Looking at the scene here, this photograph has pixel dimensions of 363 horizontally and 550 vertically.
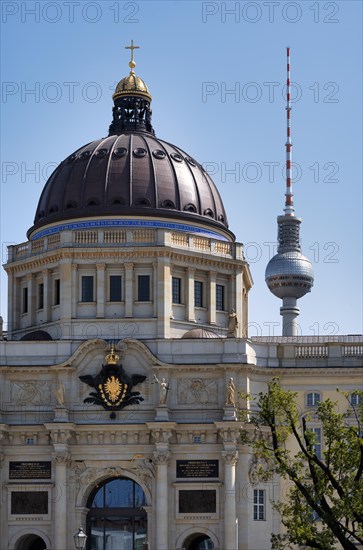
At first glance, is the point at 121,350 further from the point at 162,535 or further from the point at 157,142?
the point at 157,142

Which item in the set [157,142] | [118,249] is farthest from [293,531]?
[157,142]

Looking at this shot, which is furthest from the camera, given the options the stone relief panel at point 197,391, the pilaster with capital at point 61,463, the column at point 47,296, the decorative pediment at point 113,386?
the column at point 47,296

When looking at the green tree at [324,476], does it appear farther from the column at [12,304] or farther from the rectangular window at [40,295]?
the column at [12,304]

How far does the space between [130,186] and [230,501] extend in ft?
79.9

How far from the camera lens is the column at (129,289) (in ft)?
322

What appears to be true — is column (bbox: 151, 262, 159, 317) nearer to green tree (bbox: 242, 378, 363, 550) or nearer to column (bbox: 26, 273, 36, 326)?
column (bbox: 26, 273, 36, 326)

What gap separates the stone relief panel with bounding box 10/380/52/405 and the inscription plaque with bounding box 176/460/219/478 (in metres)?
9.38

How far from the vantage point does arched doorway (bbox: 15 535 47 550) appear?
94188 mm

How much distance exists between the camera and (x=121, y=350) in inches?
3728

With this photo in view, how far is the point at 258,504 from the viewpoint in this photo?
93.7m

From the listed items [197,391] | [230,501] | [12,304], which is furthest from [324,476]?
[12,304]

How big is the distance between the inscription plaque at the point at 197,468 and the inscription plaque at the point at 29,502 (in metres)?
8.40

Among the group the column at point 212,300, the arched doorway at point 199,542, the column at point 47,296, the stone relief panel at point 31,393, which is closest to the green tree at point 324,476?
the arched doorway at point 199,542

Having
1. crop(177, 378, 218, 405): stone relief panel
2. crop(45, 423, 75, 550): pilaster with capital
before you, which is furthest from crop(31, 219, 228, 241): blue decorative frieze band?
crop(45, 423, 75, 550): pilaster with capital
